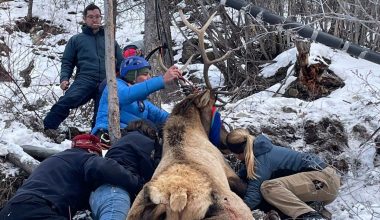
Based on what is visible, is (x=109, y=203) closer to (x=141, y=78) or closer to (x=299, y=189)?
(x=299, y=189)

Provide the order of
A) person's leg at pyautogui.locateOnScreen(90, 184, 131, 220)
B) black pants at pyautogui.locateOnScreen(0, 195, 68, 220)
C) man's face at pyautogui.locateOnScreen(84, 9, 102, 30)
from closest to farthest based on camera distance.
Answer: black pants at pyautogui.locateOnScreen(0, 195, 68, 220) → person's leg at pyautogui.locateOnScreen(90, 184, 131, 220) → man's face at pyautogui.locateOnScreen(84, 9, 102, 30)

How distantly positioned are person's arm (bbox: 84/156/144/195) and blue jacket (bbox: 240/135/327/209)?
1.37 m

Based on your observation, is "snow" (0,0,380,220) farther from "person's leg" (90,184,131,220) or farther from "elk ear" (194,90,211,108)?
"person's leg" (90,184,131,220)

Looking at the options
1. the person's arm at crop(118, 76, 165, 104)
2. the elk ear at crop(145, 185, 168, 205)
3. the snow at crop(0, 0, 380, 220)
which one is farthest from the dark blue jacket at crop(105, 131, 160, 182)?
the snow at crop(0, 0, 380, 220)

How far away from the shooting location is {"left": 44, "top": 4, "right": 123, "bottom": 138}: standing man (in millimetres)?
7219

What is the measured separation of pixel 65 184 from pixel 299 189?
2.39 m

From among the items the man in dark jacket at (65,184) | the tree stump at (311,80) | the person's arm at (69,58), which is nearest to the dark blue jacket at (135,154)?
the man in dark jacket at (65,184)

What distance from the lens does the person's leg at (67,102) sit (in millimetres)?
7190

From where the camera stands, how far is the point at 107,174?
475cm

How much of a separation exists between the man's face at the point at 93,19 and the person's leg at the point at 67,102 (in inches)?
31.5

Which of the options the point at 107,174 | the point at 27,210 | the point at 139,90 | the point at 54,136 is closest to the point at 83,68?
the point at 54,136

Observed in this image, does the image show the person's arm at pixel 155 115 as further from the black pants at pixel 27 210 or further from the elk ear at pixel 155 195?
the elk ear at pixel 155 195

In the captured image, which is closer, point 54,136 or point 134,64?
point 134,64

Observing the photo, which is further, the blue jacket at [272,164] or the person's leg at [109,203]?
the blue jacket at [272,164]
